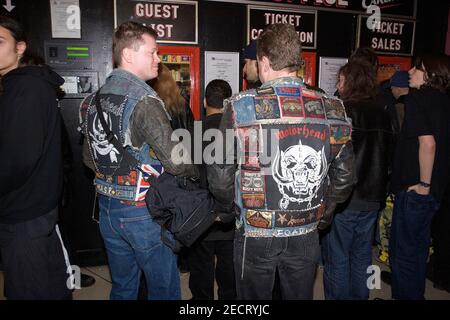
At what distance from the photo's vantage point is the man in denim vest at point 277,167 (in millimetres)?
1707

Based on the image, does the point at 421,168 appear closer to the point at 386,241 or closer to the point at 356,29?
the point at 386,241

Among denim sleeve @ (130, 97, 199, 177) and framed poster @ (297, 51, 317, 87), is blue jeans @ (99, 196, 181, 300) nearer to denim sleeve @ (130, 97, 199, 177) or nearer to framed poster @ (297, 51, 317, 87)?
denim sleeve @ (130, 97, 199, 177)

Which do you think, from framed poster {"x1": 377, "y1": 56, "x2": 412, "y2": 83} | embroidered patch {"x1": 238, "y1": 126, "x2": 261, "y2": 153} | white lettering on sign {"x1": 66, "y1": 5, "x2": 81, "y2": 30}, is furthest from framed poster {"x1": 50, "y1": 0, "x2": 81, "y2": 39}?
framed poster {"x1": 377, "y1": 56, "x2": 412, "y2": 83}

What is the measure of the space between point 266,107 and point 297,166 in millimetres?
319

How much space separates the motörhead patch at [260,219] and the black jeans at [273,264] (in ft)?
0.23

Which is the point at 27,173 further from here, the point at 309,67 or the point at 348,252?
the point at 309,67

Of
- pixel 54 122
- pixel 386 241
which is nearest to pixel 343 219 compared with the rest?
pixel 386 241

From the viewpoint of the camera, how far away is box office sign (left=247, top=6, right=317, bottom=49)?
3.76 meters

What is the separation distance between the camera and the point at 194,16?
3.60m

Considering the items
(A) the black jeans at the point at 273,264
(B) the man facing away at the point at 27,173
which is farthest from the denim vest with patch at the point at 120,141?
(A) the black jeans at the point at 273,264

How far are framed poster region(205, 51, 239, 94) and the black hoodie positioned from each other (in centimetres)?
220

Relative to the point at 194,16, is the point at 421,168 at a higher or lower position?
lower

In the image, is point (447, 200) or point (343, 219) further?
point (447, 200)
